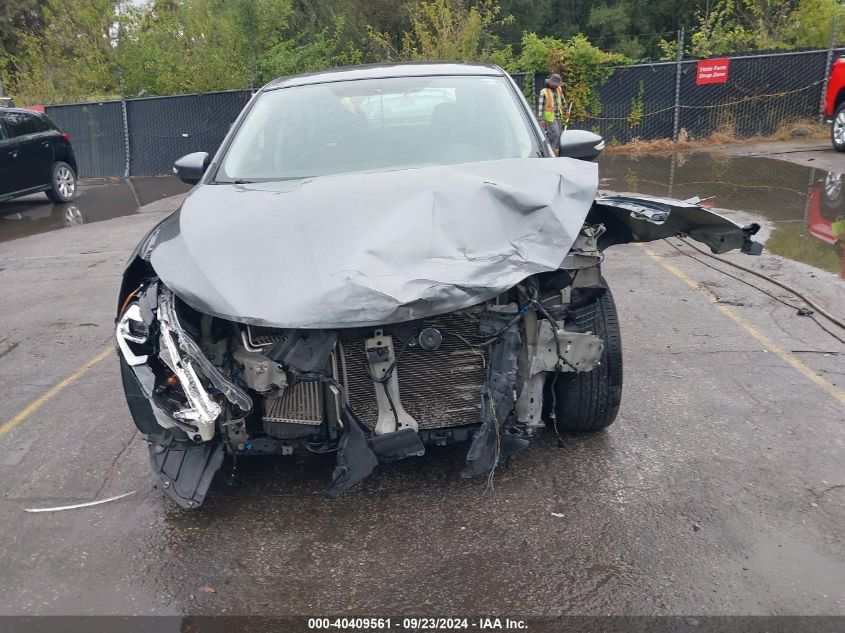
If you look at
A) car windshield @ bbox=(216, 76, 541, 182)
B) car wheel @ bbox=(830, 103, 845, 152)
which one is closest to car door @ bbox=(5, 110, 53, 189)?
car windshield @ bbox=(216, 76, 541, 182)

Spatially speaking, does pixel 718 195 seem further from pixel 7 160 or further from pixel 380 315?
pixel 7 160

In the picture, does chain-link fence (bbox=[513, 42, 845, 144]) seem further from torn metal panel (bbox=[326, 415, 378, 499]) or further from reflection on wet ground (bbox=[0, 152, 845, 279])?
torn metal panel (bbox=[326, 415, 378, 499])

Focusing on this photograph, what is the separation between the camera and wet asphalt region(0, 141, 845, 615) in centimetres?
281

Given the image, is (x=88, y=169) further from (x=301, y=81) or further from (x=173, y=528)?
(x=173, y=528)

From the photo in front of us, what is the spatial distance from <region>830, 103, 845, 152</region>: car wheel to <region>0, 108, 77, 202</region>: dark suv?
519 inches

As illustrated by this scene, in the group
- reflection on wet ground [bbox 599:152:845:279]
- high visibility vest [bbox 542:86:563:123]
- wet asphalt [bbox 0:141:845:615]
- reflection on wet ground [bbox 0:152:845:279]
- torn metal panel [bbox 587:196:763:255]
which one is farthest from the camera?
high visibility vest [bbox 542:86:563:123]

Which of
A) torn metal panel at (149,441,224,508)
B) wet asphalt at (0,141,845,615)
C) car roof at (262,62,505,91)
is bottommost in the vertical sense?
wet asphalt at (0,141,845,615)

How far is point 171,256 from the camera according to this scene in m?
3.21

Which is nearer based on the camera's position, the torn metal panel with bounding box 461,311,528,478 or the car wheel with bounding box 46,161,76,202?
the torn metal panel with bounding box 461,311,528,478

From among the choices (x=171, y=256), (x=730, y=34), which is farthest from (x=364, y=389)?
(x=730, y=34)

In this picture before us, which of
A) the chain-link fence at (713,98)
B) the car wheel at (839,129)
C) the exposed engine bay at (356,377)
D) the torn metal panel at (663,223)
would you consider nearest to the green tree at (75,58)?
the chain-link fence at (713,98)

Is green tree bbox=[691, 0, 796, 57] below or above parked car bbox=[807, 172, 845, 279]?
above

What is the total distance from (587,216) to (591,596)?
1.65m

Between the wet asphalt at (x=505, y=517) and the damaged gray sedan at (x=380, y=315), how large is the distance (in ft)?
0.86
